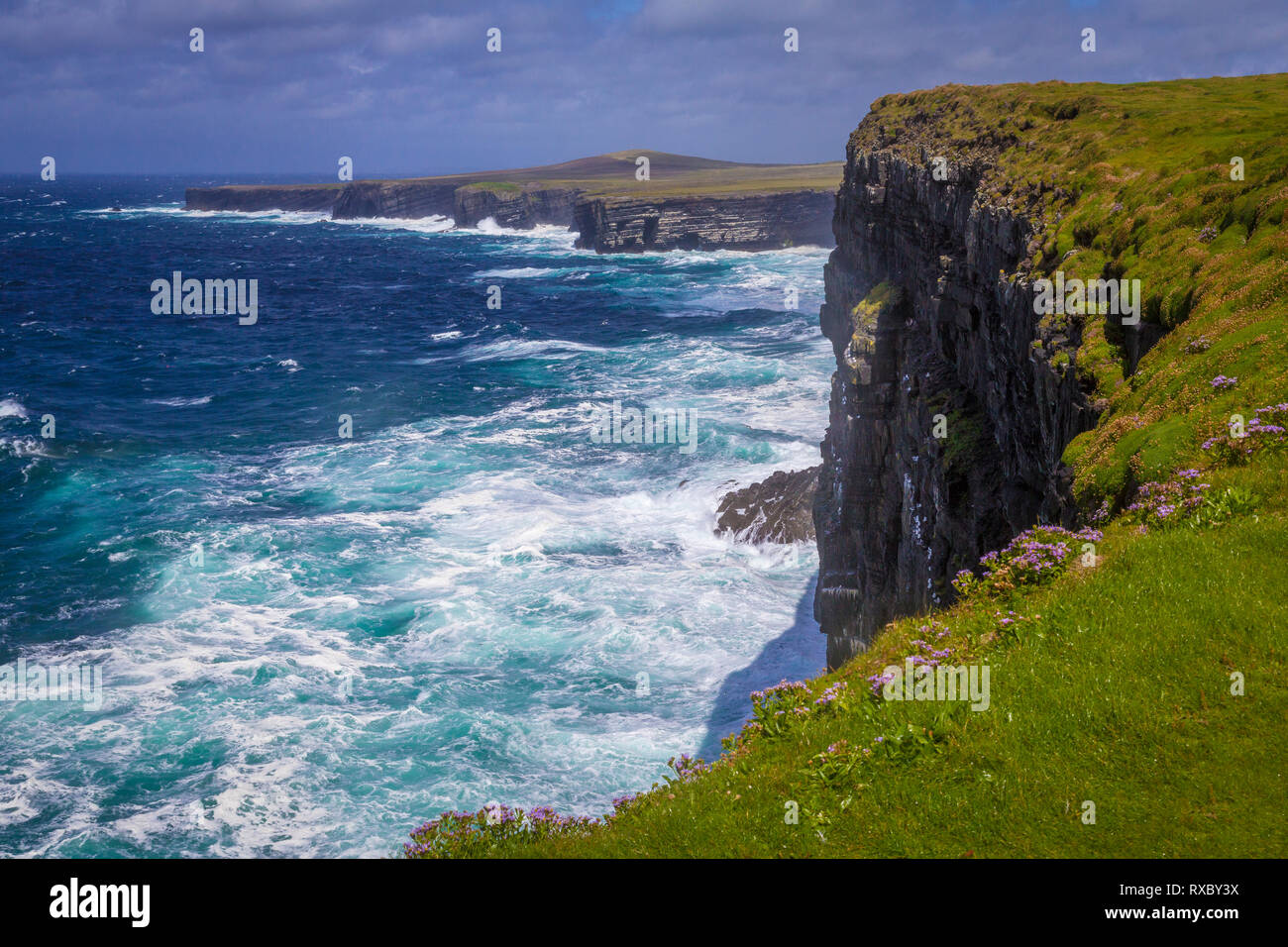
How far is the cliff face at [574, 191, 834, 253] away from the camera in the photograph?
500 ft

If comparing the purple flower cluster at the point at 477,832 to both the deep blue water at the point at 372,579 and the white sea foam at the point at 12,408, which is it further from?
the white sea foam at the point at 12,408

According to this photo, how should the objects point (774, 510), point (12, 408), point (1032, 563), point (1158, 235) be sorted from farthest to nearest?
point (12, 408)
point (774, 510)
point (1158, 235)
point (1032, 563)

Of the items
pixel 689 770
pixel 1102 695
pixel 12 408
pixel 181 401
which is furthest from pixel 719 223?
pixel 1102 695

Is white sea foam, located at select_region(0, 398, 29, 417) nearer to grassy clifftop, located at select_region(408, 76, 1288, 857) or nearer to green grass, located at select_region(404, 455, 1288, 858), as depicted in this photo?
grassy clifftop, located at select_region(408, 76, 1288, 857)

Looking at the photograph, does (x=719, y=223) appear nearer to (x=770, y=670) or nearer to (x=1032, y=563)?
(x=770, y=670)

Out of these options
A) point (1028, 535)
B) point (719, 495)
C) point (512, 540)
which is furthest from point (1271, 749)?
point (719, 495)

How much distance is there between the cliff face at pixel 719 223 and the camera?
152m

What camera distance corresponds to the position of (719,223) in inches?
6024

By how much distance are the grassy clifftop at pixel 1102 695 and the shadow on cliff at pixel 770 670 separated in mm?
13954

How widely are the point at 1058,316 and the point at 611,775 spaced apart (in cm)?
1514

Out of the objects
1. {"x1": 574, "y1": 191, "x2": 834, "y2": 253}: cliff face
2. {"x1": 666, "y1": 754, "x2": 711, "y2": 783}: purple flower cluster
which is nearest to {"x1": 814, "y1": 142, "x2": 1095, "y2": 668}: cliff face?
{"x1": 666, "y1": 754, "x2": 711, "y2": 783}: purple flower cluster

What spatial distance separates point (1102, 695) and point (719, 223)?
494 ft

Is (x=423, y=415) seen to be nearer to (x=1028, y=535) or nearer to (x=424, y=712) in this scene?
(x=424, y=712)

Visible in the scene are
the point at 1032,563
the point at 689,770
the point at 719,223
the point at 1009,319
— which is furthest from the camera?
the point at 719,223
